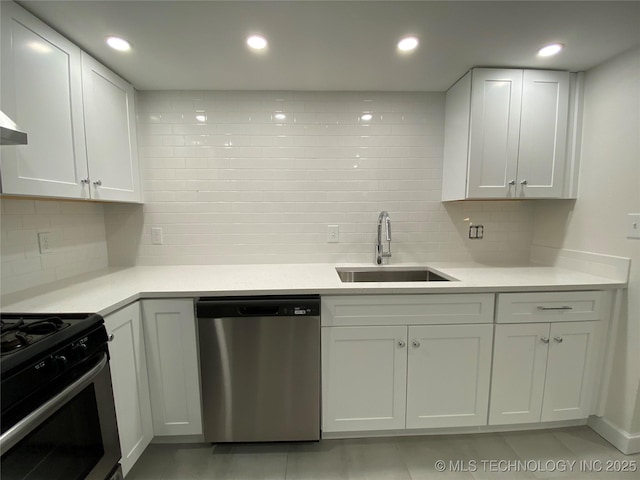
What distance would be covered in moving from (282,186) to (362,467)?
5.99 ft

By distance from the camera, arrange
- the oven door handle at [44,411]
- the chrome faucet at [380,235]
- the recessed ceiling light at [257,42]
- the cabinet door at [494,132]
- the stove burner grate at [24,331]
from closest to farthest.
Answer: the oven door handle at [44,411]
the stove burner grate at [24,331]
the recessed ceiling light at [257,42]
the cabinet door at [494,132]
the chrome faucet at [380,235]

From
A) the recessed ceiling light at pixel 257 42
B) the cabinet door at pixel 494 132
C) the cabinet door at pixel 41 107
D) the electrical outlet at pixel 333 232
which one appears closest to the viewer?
the cabinet door at pixel 41 107

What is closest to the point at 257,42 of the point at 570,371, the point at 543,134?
the point at 543,134

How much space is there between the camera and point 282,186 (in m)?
2.06

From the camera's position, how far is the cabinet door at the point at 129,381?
49.8 inches

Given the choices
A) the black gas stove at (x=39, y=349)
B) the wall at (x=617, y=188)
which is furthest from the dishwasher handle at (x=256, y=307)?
the wall at (x=617, y=188)

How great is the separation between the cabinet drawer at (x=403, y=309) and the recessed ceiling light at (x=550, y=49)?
140 cm

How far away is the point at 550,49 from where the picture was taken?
4.91 ft

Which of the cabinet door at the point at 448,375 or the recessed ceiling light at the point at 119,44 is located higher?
the recessed ceiling light at the point at 119,44

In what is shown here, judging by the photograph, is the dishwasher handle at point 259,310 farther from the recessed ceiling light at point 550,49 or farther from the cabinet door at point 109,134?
the recessed ceiling light at point 550,49

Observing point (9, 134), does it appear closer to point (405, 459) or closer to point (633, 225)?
point (405, 459)

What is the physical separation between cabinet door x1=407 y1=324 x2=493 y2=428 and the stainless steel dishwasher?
564 mm

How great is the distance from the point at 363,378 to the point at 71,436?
50.9 inches

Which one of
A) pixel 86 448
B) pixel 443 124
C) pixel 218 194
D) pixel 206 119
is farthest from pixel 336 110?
pixel 86 448
